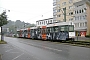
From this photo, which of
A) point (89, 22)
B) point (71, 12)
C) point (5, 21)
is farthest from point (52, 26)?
point (71, 12)

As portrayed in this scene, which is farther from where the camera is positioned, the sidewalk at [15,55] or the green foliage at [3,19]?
the green foliage at [3,19]

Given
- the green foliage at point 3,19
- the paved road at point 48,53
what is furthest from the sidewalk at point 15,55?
the green foliage at point 3,19

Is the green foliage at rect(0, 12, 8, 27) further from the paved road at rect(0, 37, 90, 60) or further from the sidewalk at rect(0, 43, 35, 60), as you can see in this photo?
the sidewalk at rect(0, 43, 35, 60)

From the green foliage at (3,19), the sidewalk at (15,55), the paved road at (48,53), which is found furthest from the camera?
the green foliage at (3,19)

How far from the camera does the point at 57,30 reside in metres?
35.4

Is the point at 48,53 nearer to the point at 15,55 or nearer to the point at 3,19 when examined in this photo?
the point at 15,55

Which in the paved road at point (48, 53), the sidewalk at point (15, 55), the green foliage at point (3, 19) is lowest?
the sidewalk at point (15, 55)

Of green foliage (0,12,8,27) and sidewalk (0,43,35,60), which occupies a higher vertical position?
green foliage (0,12,8,27)

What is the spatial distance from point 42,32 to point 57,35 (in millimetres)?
8690

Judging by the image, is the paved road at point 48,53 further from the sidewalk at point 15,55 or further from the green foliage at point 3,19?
the green foliage at point 3,19

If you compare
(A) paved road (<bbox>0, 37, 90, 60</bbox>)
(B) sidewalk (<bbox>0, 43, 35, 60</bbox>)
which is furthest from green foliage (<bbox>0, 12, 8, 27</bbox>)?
(B) sidewalk (<bbox>0, 43, 35, 60</bbox>)

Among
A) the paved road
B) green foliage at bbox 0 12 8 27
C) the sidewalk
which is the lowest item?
the sidewalk

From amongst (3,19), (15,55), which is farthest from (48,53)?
(3,19)

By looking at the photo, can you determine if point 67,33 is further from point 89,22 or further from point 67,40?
point 89,22
